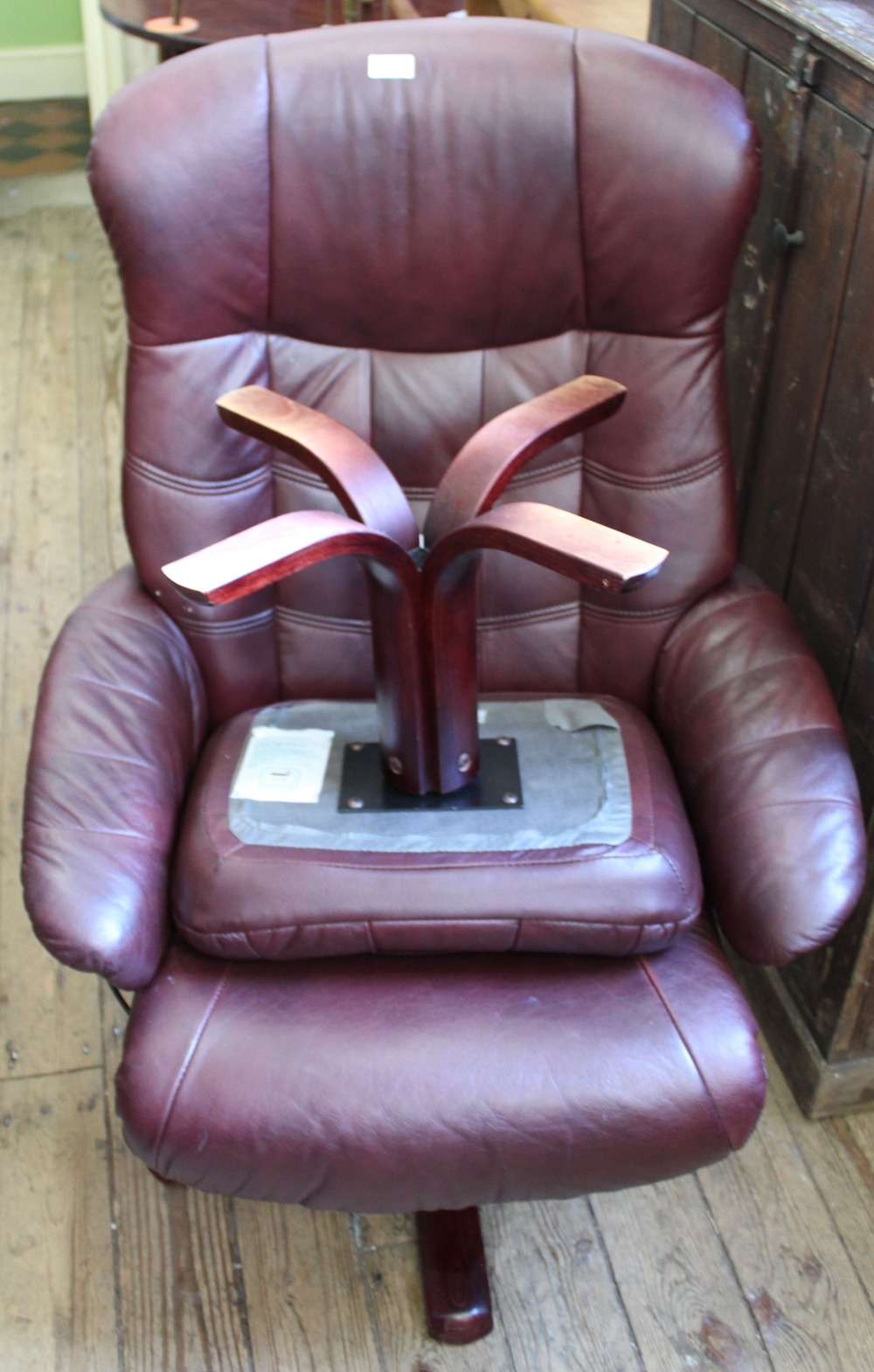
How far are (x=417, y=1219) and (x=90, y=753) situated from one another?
2.18 ft

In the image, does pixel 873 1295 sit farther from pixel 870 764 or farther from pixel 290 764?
pixel 290 764

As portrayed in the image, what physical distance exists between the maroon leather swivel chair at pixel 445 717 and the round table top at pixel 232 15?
1.34m

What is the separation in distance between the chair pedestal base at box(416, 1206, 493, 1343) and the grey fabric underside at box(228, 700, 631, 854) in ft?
1.41

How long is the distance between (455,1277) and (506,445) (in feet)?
2.91

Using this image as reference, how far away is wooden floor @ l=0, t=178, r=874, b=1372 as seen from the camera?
4.38 ft

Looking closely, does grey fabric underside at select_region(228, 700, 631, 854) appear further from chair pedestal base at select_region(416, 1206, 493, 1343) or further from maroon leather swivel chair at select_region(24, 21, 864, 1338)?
chair pedestal base at select_region(416, 1206, 493, 1343)

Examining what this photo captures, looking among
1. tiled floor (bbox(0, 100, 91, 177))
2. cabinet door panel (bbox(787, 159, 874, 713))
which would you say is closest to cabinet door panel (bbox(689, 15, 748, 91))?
cabinet door panel (bbox(787, 159, 874, 713))

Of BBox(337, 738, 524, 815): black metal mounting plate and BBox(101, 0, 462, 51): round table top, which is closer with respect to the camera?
BBox(337, 738, 524, 815): black metal mounting plate

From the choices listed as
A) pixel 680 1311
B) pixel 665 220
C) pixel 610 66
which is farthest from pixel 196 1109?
pixel 610 66

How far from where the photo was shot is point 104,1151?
59.9 inches

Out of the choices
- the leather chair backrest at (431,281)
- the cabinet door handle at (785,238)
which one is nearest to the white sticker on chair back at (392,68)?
the leather chair backrest at (431,281)

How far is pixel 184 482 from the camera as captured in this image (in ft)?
4.52

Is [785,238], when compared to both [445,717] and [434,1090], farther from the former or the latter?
[434,1090]

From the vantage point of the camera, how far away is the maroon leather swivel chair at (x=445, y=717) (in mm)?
1107
